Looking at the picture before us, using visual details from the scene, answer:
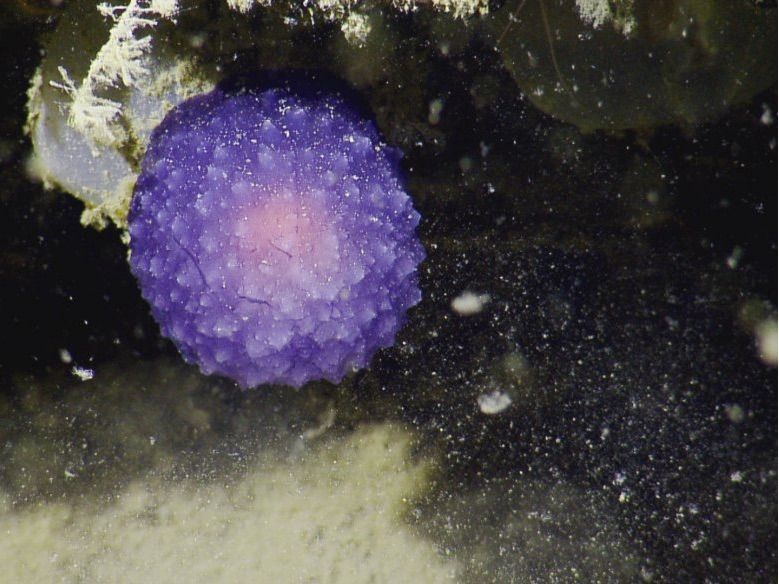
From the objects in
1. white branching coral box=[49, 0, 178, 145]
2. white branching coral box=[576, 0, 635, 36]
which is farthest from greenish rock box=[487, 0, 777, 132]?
white branching coral box=[49, 0, 178, 145]

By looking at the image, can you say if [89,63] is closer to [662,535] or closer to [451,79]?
[451,79]

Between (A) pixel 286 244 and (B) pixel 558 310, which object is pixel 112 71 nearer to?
(A) pixel 286 244

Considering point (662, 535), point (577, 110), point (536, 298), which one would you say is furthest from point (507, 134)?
point (662, 535)

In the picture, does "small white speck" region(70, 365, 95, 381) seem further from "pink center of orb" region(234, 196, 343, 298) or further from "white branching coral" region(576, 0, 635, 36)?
"white branching coral" region(576, 0, 635, 36)

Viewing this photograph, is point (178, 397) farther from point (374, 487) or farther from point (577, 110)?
point (577, 110)

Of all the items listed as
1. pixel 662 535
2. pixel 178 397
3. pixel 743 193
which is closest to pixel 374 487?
pixel 178 397

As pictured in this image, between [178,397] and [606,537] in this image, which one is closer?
[606,537]

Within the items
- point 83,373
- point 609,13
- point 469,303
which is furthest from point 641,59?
point 83,373

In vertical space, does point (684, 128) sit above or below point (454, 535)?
above

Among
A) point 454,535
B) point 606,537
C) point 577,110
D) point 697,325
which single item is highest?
point 577,110
